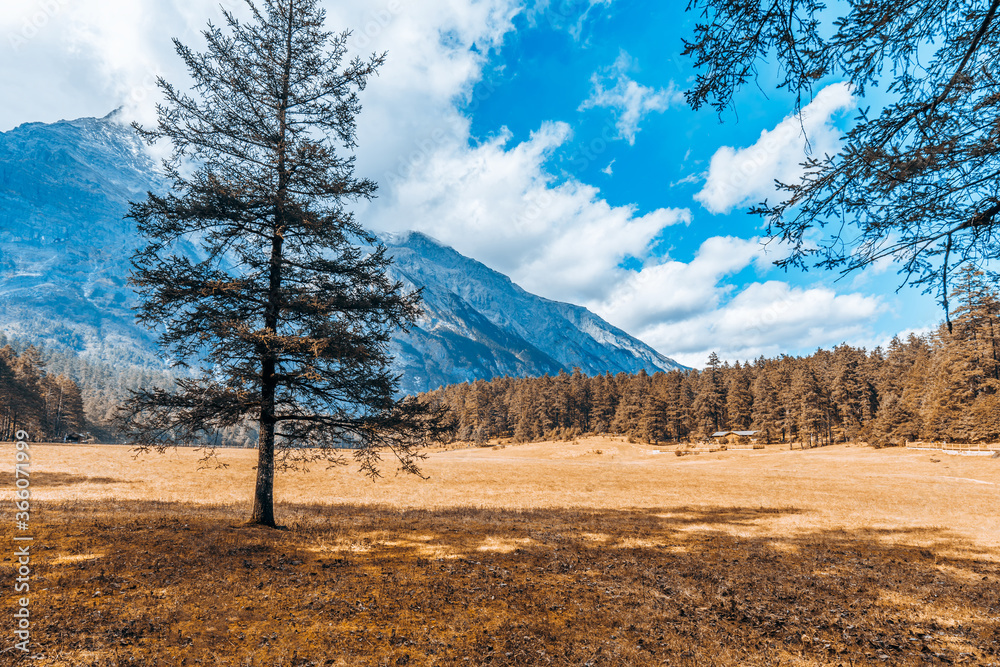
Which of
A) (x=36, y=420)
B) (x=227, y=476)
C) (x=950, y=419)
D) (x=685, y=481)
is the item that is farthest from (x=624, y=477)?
(x=36, y=420)

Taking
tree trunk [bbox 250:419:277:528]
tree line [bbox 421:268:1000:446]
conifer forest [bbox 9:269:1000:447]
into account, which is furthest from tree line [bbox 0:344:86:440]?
tree trunk [bbox 250:419:277:528]

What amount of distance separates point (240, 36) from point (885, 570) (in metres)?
22.1

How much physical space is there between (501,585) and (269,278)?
392 inches

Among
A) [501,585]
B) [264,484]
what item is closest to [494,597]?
[501,585]

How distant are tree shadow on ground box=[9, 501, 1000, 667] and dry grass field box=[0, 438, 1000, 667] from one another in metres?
0.05

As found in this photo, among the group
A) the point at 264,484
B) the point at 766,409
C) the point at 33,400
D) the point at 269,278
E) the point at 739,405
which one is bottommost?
the point at 766,409

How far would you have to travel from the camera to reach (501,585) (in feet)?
27.9

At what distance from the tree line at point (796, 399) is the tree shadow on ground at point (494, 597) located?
26.0 m

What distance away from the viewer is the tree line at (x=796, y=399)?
47.3 m

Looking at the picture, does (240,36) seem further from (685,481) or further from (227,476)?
(685,481)

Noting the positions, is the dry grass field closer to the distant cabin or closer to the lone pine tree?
the lone pine tree

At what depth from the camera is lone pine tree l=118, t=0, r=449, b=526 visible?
10852 mm

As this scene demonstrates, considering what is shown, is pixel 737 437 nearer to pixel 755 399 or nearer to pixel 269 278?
pixel 755 399

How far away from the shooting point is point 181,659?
5180 mm
